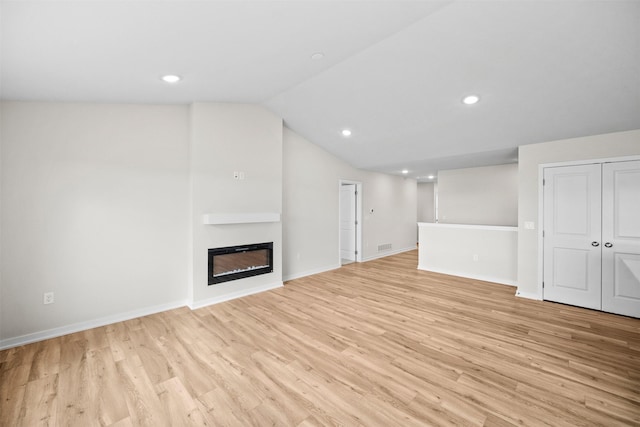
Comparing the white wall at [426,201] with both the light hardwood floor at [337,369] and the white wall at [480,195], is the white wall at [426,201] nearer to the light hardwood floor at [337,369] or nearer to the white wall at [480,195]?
the white wall at [480,195]

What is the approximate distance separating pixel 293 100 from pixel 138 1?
2.65 meters

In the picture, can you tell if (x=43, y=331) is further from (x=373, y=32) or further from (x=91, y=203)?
(x=373, y=32)

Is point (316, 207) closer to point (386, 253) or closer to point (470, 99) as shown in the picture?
point (386, 253)

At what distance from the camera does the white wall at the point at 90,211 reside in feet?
9.22

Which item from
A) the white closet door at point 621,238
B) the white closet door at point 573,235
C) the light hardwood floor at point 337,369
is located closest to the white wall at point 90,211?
the light hardwood floor at point 337,369

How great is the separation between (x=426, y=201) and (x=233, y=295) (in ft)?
27.1

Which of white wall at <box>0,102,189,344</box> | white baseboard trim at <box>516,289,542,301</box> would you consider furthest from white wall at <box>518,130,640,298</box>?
white wall at <box>0,102,189,344</box>

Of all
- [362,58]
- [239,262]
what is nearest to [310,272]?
[239,262]

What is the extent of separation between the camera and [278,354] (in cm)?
261

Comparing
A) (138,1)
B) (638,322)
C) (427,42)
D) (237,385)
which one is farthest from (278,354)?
(638,322)

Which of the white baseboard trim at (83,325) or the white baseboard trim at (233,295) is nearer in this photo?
the white baseboard trim at (83,325)

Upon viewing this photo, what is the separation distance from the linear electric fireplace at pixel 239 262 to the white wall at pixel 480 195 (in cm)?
482

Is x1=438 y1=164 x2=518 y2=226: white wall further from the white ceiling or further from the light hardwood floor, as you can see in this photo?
the light hardwood floor

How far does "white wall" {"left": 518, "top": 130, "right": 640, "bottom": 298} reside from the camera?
3736 millimetres
